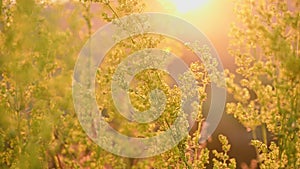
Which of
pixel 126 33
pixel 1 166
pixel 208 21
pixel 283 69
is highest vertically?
pixel 208 21

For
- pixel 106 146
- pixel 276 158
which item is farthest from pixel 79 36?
pixel 276 158

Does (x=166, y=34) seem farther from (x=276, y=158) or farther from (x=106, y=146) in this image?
(x=276, y=158)

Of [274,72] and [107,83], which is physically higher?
[274,72]

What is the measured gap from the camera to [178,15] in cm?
696

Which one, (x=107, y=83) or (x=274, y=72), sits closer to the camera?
(x=274, y=72)

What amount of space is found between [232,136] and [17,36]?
6.80 metres

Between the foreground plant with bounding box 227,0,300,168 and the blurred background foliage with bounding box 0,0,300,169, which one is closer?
the foreground plant with bounding box 227,0,300,168

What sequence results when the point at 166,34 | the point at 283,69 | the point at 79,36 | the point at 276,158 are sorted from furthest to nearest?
the point at 79,36 < the point at 166,34 < the point at 276,158 < the point at 283,69

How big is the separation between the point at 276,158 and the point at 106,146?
202cm

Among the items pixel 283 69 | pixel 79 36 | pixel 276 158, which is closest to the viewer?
pixel 283 69

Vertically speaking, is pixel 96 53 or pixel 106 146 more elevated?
pixel 96 53

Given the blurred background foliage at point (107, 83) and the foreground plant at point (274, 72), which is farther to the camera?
the blurred background foliage at point (107, 83)

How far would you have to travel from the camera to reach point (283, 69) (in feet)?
18.5

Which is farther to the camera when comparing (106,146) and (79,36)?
(79,36)
